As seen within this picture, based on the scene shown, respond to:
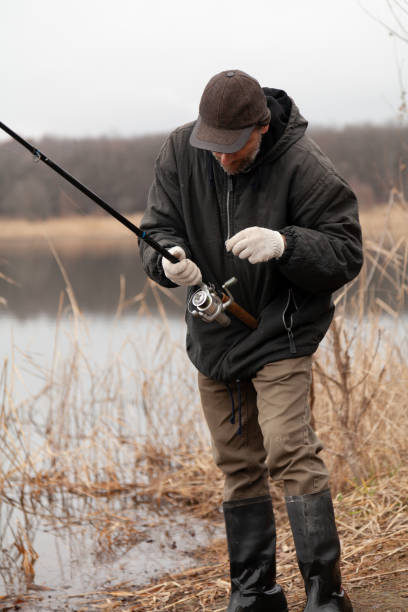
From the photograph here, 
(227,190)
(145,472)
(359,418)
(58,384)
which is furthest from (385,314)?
(227,190)

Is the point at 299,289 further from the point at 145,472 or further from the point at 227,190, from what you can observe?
the point at 145,472

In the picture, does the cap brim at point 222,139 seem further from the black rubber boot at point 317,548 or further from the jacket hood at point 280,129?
the black rubber boot at point 317,548

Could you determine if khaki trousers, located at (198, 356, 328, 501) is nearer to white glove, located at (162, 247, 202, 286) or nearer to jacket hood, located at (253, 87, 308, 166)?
white glove, located at (162, 247, 202, 286)

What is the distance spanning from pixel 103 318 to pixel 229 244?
3127 mm

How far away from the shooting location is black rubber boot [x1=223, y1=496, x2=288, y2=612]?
108 inches

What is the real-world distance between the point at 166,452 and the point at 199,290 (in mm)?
2668

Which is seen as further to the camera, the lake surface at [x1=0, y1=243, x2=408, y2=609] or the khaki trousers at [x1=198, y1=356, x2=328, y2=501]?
the lake surface at [x1=0, y1=243, x2=408, y2=609]

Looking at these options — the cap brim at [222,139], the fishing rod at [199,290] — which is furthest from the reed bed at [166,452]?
the cap brim at [222,139]

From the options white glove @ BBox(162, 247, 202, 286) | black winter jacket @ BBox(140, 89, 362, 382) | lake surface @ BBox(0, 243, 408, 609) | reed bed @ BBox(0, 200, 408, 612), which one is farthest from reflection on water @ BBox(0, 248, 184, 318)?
white glove @ BBox(162, 247, 202, 286)

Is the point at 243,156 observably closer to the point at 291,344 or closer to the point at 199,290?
the point at 199,290

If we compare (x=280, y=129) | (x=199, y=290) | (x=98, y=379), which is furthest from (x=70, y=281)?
(x=280, y=129)

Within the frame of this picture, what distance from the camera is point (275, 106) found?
8.54ft

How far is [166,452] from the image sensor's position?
5.08m

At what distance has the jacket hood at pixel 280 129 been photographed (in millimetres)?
2539
